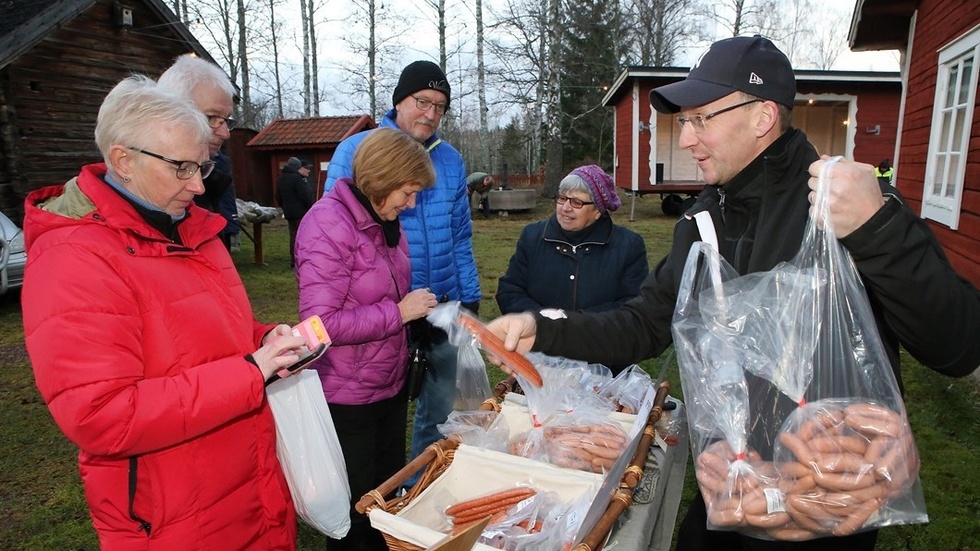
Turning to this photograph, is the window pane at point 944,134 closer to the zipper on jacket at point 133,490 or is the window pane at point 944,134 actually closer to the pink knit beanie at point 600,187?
the pink knit beanie at point 600,187

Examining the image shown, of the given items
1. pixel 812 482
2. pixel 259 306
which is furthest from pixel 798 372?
pixel 259 306

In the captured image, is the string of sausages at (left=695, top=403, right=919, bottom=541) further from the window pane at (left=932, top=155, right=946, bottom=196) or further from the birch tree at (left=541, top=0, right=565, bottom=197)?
the birch tree at (left=541, top=0, right=565, bottom=197)

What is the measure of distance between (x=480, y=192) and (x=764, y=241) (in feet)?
55.1

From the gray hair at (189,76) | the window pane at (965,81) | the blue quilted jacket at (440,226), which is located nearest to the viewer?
the gray hair at (189,76)

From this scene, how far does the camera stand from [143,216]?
1727 millimetres

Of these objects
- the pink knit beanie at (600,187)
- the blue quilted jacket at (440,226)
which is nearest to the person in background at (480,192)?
the blue quilted jacket at (440,226)

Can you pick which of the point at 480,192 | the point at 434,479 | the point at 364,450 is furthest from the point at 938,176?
the point at 480,192

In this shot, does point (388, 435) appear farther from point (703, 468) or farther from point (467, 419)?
point (703, 468)

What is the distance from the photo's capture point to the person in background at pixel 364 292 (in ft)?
8.12

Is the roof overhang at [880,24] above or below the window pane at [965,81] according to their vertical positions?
above

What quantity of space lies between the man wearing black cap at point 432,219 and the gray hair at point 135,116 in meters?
1.31

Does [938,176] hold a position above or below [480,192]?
above

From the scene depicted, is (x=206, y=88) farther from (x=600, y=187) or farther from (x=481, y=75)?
(x=481, y=75)

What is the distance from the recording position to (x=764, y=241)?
1.61 m
